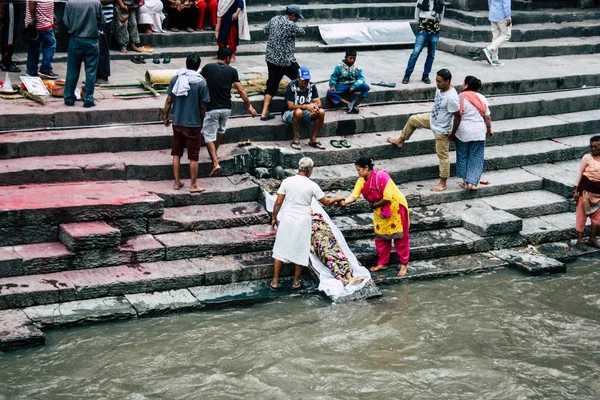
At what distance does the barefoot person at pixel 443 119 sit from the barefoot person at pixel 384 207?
1.60m

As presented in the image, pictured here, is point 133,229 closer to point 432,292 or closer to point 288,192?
point 288,192

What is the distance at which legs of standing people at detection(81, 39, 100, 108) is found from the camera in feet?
35.9

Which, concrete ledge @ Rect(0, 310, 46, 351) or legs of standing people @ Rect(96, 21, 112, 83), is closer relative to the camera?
concrete ledge @ Rect(0, 310, 46, 351)

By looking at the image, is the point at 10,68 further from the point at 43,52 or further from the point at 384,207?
the point at 384,207

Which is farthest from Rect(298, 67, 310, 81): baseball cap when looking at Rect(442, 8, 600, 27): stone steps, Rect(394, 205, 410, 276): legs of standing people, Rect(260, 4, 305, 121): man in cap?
Rect(442, 8, 600, 27): stone steps

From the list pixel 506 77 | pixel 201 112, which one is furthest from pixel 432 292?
pixel 506 77

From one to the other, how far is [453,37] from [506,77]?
9.19 ft

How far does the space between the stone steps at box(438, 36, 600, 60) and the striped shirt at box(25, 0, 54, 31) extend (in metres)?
7.62

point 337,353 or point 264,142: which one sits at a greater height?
point 264,142

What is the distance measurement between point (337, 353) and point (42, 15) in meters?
6.38

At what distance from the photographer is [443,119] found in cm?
1108

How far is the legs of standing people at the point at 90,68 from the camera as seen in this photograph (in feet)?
35.9

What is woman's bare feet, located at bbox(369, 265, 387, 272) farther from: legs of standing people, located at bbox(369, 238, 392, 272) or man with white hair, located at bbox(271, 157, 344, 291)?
man with white hair, located at bbox(271, 157, 344, 291)

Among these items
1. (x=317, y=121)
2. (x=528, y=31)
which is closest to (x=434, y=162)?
(x=317, y=121)
